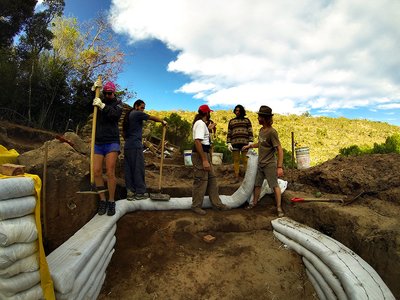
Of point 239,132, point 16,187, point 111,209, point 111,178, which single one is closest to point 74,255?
point 16,187

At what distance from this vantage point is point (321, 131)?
2075 cm

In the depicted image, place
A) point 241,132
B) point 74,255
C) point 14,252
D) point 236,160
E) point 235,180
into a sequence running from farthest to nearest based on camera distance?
1. point 235,180
2. point 236,160
3. point 241,132
4. point 74,255
5. point 14,252

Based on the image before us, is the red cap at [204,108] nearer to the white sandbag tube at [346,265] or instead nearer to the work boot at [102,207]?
the work boot at [102,207]

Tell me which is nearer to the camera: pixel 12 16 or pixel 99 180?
pixel 99 180

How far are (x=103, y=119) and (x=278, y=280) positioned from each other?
8.90 feet

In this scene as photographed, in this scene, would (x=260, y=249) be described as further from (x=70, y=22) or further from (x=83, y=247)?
(x=70, y=22)

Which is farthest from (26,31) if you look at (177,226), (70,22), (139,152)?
(177,226)

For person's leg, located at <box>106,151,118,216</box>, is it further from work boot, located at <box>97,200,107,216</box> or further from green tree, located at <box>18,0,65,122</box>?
green tree, located at <box>18,0,65,122</box>

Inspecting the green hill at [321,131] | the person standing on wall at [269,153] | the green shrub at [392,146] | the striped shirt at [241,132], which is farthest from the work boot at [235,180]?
the green hill at [321,131]

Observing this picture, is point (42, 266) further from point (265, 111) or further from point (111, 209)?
point (265, 111)

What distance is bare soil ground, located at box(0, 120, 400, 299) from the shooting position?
2.77 metres

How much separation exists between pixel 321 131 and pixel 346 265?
1981 centimetres

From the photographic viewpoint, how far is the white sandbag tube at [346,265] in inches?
87.1

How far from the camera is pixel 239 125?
5.56 metres
